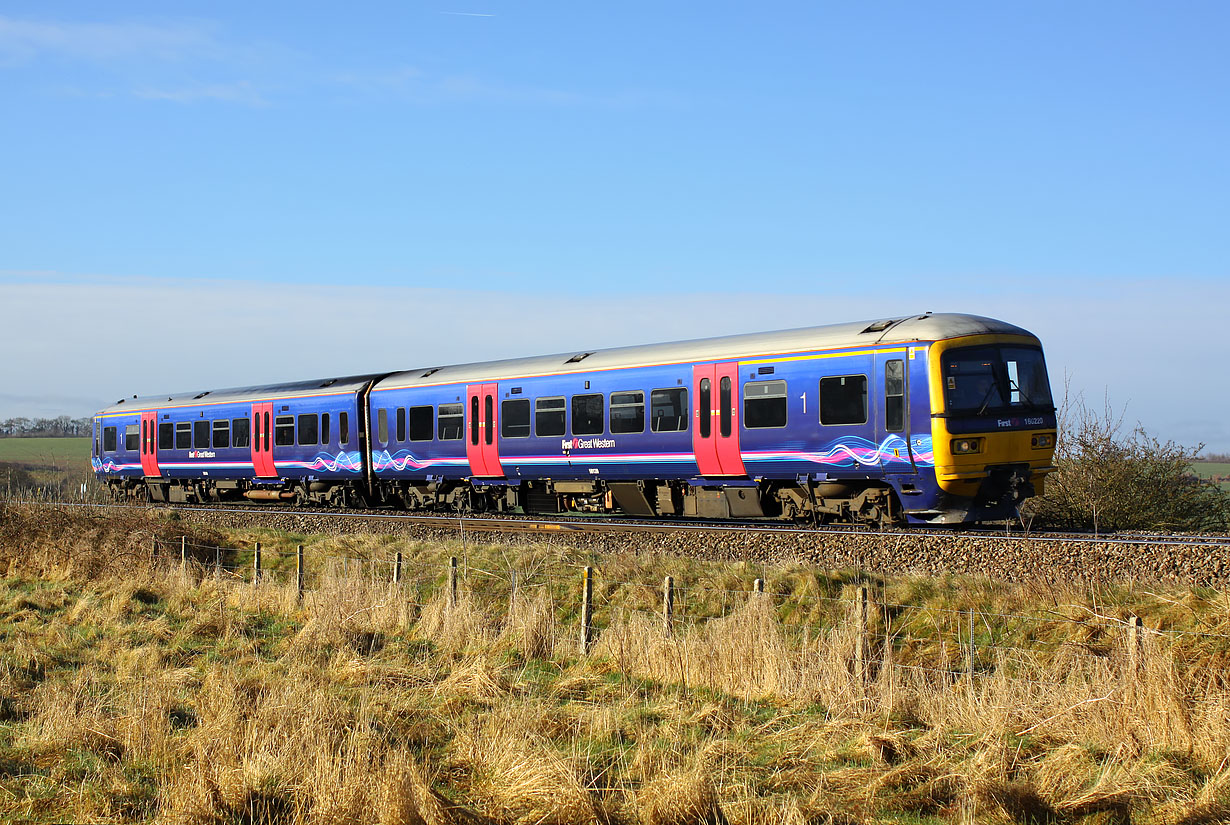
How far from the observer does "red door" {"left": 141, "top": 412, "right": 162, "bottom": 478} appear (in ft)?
104

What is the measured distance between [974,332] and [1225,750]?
8.64 metres

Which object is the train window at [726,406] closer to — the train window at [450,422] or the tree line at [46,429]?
the train window at [450,422]

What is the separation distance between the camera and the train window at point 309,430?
26297 mm

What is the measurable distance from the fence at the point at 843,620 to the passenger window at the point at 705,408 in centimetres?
371

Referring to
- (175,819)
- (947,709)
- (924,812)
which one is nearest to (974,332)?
(947,709)

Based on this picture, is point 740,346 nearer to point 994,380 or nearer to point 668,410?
point 668,410

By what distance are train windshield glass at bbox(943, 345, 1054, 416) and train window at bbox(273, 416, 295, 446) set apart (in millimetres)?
17401

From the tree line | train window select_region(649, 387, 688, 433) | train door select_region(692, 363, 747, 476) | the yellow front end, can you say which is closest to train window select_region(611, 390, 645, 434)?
train window select_region(649, 387, 688, 433)

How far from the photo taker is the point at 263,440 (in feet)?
90.9

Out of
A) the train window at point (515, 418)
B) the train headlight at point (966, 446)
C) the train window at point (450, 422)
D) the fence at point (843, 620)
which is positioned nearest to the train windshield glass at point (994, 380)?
the train headlight at point (966, 446)

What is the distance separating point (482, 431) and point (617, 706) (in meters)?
13.2

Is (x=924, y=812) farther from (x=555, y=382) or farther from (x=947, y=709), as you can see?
(x=555, y=382)

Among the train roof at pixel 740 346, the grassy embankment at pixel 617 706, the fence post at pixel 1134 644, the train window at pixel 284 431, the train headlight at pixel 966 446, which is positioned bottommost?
the grassy embankment at pixel 617 706

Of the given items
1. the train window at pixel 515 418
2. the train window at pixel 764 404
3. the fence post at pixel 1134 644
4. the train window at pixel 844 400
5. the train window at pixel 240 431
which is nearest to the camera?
the fence post at pixel 1134 644
